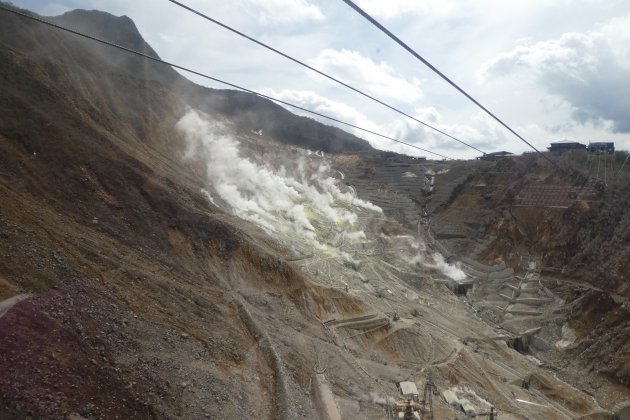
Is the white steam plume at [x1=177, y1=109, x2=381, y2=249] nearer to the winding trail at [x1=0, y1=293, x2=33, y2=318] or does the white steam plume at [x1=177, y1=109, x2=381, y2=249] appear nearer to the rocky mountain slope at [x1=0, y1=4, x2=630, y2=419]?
the rocky mountain slope at [x1=0, y1=4, x2=630, y2=419]

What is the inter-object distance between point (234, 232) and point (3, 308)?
15536 mm

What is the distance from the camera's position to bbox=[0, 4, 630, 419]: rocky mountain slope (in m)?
10.5

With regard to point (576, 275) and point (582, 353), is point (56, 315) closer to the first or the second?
point (582, 353)

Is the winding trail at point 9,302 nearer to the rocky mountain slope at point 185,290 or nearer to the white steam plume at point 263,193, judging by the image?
the rocky mountain slope at point 185,290

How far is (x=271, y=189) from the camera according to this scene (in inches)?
1906

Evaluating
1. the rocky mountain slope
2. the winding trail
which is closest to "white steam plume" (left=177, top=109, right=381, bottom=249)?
the rocky mountain slope

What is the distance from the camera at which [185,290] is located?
17.0m

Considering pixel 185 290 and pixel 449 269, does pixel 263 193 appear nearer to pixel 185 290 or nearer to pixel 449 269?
pixel 449 269

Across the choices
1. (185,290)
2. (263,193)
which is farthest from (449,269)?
(185,290)

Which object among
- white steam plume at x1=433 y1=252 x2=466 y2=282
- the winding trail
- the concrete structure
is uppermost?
the concrete structure

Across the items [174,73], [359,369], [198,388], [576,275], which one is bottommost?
[359,369]

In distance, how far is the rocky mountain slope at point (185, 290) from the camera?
10469 millimetres

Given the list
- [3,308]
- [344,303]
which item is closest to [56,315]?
[3,308]

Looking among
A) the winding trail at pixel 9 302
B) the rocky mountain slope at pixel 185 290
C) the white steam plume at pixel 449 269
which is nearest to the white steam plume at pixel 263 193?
the rocky mountain slope at pixel 185 290
